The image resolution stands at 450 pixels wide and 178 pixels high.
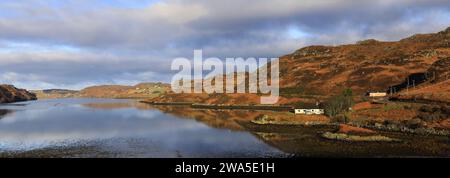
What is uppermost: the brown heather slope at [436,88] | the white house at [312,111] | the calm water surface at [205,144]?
the brown heather slope at [436,88]

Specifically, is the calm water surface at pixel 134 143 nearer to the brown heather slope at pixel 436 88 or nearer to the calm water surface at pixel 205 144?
the calm water surface at pixel 205 144

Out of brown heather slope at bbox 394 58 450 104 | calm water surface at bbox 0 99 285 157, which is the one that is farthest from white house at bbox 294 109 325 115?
calm water surface at bbox 0 99 285 157

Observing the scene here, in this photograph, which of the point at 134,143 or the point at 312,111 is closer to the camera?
the point at 134,143

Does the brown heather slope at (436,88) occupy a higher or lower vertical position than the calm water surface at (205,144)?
higher

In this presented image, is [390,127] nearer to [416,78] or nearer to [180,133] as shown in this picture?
[180,133]

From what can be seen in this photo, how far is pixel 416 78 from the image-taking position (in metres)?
180

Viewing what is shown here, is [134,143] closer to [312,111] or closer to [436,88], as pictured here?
[312,111]

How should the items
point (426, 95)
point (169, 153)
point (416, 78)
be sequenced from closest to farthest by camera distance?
point (169, 153) < point (426, 95) < point (416, 78)

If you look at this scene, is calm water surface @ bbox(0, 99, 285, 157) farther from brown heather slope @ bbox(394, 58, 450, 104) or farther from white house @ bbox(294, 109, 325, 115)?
brown heather slope @ bbox(394, 58, 450, 104)

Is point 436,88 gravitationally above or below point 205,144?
above

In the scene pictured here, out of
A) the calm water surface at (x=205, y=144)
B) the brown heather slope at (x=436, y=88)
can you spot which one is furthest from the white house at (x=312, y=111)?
the calm water surface at (x=205, y=144)

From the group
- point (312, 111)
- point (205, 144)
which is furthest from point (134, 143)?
point (312, 111)
